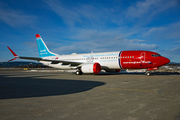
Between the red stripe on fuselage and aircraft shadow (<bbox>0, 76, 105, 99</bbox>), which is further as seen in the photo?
the red stripe on fuselage

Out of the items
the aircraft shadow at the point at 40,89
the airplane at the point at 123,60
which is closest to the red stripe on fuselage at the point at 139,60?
the airplane at the point at 123,60

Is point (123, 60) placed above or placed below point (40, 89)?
above

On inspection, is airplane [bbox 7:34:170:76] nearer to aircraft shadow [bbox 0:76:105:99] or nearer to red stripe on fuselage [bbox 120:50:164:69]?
red stripe on fuselage [bbox 120:50:164:69]

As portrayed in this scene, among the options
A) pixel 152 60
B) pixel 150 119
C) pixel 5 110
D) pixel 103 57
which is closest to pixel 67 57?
pixel 103 57

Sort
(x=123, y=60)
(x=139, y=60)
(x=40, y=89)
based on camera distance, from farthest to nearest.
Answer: (x=123, y=60) → (x=139, y=60) → (x=40, y=89)

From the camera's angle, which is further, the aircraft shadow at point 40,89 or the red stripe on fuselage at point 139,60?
the red stripe on fuselage at point 139,60

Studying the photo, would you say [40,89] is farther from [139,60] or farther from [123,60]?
[139,60]

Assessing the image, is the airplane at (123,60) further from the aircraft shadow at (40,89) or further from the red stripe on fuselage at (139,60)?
the aircraft shadow at (40,89)

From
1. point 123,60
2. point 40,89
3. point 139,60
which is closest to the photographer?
point 40,89

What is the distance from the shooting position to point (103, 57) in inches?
803

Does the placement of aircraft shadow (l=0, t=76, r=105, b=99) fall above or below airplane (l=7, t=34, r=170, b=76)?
below

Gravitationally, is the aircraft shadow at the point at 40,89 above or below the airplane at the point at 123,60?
below

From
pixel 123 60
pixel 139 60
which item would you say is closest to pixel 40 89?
pixel 123 60

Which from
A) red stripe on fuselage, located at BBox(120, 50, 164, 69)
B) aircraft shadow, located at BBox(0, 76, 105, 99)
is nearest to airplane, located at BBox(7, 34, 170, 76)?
red stripe on fuselage, located at BBox(120, 50, 164, 69)
